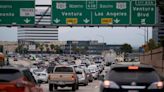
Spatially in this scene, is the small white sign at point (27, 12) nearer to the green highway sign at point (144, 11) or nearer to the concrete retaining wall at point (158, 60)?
the green highway sign at point (144, 11)

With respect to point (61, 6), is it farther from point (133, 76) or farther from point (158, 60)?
point (133, 76)

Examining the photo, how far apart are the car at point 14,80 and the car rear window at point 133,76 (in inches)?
99.6

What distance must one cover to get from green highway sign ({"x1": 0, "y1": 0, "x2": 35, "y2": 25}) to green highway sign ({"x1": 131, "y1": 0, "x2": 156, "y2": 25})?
889 centimetres

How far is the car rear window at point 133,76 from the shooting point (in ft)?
47.2

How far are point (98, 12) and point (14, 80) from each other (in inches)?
1193

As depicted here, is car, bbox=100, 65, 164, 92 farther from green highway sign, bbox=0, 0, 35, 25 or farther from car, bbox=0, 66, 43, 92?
green highway sign, bbox=0, 0, 35, 25

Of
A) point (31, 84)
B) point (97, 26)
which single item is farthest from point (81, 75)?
point (31, 84)

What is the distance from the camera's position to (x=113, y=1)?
4525 cm

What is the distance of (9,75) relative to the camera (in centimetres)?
1551

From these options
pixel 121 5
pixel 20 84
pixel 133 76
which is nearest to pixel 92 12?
pixel 121 5

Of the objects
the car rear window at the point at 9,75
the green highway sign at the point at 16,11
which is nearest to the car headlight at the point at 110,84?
the car rear window at the point at 9,75

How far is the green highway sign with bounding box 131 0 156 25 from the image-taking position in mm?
44697

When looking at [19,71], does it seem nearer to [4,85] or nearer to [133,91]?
[4,85]

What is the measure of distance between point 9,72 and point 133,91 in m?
3.81
